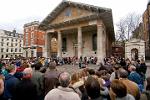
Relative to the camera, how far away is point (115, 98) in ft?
15.3

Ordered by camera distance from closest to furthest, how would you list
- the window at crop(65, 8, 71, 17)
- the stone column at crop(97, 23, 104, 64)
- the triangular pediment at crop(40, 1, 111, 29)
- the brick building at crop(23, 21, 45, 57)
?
the triangular pediment at crop(40, 1, 111, 29)
the stone column at crop(97, 23, 104, 64)
the window at crop(65, 8, 71, 17)
the brick building at crop(23, 21, 45, 57)

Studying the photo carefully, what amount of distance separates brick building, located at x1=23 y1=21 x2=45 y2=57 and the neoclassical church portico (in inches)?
857

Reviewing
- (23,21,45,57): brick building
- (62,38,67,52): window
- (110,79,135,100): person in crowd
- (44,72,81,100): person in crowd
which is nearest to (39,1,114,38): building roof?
(62,38,67,52): window

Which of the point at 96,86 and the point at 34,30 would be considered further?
the point at 34,30

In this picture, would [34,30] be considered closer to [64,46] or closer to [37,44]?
[37,44]

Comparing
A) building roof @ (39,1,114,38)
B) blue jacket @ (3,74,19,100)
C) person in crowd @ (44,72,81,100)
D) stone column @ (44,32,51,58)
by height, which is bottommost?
blue jacket @ (3,74,19,100)

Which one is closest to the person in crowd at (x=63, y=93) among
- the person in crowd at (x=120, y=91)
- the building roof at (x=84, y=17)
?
the person in crowd at (x=120, y=91)

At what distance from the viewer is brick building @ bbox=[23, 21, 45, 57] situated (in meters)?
72.4

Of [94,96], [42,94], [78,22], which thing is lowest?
[42,94]

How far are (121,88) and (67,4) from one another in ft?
133

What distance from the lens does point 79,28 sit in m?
41.0

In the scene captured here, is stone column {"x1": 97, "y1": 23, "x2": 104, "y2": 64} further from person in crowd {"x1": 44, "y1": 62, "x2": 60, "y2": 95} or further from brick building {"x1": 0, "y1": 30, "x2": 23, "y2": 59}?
brick building {"x1": 0, "y1": 30, "x2": 23, "y2": 59}

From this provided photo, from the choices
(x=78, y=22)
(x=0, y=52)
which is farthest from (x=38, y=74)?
(x=0, y=52)

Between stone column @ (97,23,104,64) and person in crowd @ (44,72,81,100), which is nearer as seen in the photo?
person in crowd @ (44,72,81,100)
